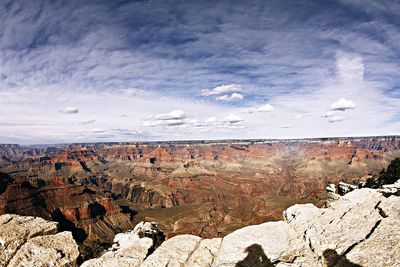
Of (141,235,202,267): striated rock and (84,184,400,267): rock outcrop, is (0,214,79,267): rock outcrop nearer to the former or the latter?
(84,184,400,267): rock outcrop

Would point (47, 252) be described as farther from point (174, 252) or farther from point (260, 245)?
point (260, 245)

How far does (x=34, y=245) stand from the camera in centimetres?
2256

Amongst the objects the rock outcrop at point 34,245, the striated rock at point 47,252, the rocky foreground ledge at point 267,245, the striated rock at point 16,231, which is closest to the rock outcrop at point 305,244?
the rocky foreground ledge at point 267,245

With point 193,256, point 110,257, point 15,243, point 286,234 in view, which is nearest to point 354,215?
point 286,234

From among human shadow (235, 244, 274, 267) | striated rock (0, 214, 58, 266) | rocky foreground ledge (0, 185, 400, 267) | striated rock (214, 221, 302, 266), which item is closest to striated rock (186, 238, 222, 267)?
rocky foreground ledge (0, 185, 400, 267)

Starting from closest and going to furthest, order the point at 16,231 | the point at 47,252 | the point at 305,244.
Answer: the point at 47,252, the point at 305,244, the point at 16,231

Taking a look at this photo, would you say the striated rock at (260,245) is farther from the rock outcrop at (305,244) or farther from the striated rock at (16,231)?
the striated rock at (16,231)

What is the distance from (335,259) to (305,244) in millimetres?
3456

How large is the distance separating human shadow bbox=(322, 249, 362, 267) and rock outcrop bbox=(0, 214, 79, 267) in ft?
61.8

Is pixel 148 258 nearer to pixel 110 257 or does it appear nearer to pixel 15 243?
pixel 110 257

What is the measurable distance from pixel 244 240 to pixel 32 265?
1662 centimetres

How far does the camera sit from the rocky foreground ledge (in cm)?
1978

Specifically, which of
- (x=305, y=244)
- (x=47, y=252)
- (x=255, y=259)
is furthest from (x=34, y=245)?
(x=305, y=244)

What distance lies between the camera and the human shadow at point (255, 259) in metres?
21.7
